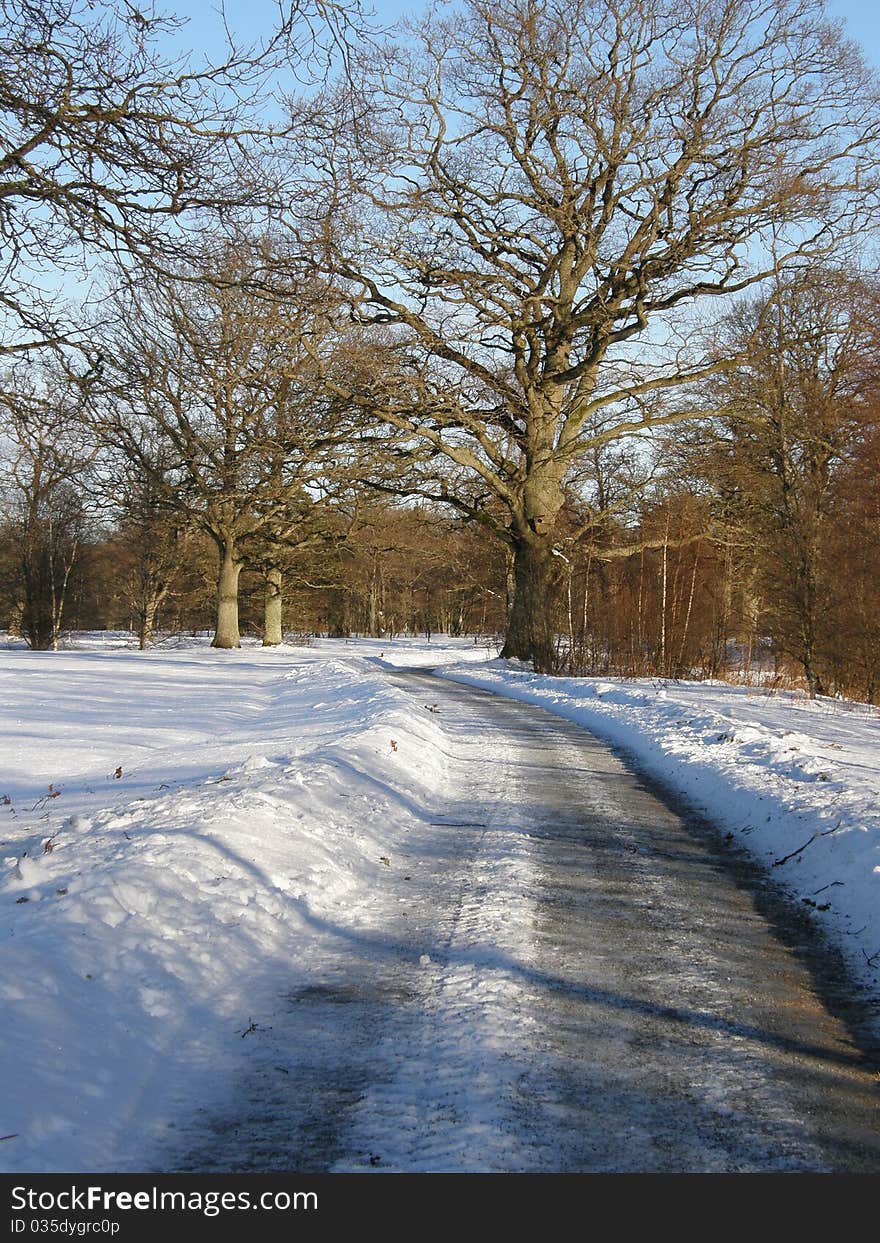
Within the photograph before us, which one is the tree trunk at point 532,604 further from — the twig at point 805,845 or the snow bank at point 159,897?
the twig at point 805,845

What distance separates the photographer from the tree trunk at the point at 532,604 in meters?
25.5

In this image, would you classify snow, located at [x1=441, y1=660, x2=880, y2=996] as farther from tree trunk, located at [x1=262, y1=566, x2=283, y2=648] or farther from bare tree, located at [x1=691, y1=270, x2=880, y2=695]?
tree trunk, located at [x1=262, y1=566, x2=283, y2=648]

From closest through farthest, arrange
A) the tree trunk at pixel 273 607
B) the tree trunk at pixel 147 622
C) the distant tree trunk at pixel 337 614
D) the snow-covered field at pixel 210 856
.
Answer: the snow-covered field at pixel 210 856 < the tree trunk at pixel 147 622 < the tree trunk at pixel 273 607 < the distant tree trunk at pixel 337 614

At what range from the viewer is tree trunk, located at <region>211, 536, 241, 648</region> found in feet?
115

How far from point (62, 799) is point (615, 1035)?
248 inches

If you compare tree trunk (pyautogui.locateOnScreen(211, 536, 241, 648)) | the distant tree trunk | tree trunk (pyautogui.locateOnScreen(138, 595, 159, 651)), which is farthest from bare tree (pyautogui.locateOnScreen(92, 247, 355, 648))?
the distant tree trunk

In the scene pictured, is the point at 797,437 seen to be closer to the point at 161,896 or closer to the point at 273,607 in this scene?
the point at 161,896

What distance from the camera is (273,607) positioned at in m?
41.0

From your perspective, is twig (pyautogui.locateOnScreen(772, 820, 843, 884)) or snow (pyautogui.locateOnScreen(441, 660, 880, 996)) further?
twig (pyautogui.locateOnScreen(772, 820, 843, 884))

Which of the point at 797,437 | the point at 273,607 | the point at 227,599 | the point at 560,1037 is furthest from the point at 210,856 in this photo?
the point at 273,607

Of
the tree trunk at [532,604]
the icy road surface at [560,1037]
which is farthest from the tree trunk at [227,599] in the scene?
the icy road surface at [560,1037]

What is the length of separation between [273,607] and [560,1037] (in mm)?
38174

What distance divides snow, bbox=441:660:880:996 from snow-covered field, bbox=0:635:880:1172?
0.03m

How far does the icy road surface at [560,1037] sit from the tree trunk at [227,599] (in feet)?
98.6
